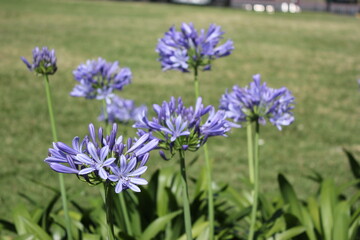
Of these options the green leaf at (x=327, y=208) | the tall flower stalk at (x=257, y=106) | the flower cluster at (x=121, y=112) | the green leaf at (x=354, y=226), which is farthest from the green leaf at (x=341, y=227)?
the flower cluster at (x=121, y=112)

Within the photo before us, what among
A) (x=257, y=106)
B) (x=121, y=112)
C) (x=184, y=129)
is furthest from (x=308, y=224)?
(x=121, y=112)

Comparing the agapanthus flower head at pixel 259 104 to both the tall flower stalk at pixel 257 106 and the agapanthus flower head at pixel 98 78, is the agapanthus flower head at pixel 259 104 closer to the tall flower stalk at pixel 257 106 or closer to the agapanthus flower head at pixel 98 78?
the tall flower stalk at pixel 257 106

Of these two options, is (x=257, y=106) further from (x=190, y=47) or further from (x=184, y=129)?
(x=184, y=129)

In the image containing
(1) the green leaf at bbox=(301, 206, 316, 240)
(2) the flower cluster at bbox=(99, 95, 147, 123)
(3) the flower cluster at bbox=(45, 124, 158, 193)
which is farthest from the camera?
(2) the flower cluster at bbox=(99, 95, 147, 123)

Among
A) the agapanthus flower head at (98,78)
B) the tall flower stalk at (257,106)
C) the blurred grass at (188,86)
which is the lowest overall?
the blurred grass at (188,86)

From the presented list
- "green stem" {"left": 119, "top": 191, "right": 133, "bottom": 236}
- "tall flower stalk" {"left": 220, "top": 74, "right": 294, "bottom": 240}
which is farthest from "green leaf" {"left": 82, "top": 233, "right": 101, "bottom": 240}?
"tall flower stalk" {"left": 220, "top": 74, "right": 294, "bottom": 240}

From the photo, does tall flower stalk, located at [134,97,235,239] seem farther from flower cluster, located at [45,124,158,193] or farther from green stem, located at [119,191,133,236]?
green stem, located at [119,191,133,236]
